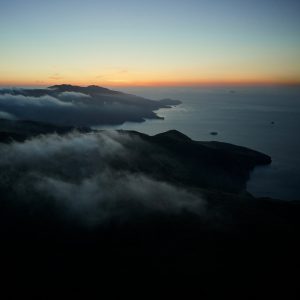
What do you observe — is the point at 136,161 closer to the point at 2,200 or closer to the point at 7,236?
the point at 2,200

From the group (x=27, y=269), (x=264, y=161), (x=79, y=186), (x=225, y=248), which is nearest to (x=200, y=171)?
(x=264, y=161)

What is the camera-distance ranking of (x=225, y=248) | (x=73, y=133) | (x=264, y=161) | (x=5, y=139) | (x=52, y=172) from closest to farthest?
(x=225, y=248), (x=52, y=172), (x=5, y=139), (x=73, y=133), (x=264, y=161)

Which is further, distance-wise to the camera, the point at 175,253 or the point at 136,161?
the point at 136,161

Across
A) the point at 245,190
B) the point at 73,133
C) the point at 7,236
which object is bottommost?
the point at 245,190

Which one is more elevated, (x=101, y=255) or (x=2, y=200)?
(x=2, y=200)

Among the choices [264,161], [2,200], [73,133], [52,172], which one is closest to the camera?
[2,200]

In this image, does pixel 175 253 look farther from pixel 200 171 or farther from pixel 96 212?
pixel 200 171

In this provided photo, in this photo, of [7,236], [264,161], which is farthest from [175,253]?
[264,161]
